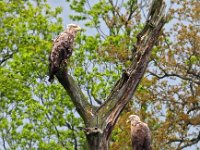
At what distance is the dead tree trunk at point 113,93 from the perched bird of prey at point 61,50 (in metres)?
0.30

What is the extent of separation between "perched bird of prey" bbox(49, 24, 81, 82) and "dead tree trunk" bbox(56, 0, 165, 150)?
11.8 inches

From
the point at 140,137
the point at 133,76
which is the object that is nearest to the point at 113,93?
the point at 133,76

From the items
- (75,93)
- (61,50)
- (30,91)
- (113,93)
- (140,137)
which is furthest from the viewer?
(30,91)

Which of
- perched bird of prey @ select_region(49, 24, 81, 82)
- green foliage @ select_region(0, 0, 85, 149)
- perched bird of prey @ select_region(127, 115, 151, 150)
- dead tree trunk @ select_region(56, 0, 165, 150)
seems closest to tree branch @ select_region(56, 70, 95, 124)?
dead tree trunk @ select_region(56, 0, 165, 150)

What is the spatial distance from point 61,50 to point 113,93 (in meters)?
1.45

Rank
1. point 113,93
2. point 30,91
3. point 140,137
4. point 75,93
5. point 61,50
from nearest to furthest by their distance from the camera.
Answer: point 75,93 < point 113,93 < point 61,50 < point 140,137 < point 30,91

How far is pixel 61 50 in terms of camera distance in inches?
444

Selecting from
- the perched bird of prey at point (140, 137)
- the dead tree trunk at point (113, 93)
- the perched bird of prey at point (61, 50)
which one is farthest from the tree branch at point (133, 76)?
the perched bird of prey at point (140, 137)

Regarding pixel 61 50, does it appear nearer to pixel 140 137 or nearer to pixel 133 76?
pixel 133 76

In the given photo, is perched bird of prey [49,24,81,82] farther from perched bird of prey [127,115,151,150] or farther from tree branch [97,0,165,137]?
perched bird of prey [127,115,151,150]

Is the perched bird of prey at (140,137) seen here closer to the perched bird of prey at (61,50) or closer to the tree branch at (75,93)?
the tree branch at (75,93)

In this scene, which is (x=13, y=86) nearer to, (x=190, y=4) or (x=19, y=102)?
(x=19, y=102)

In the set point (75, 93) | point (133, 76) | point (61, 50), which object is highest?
point (61, 50)

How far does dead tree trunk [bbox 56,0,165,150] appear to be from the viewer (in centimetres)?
1001
